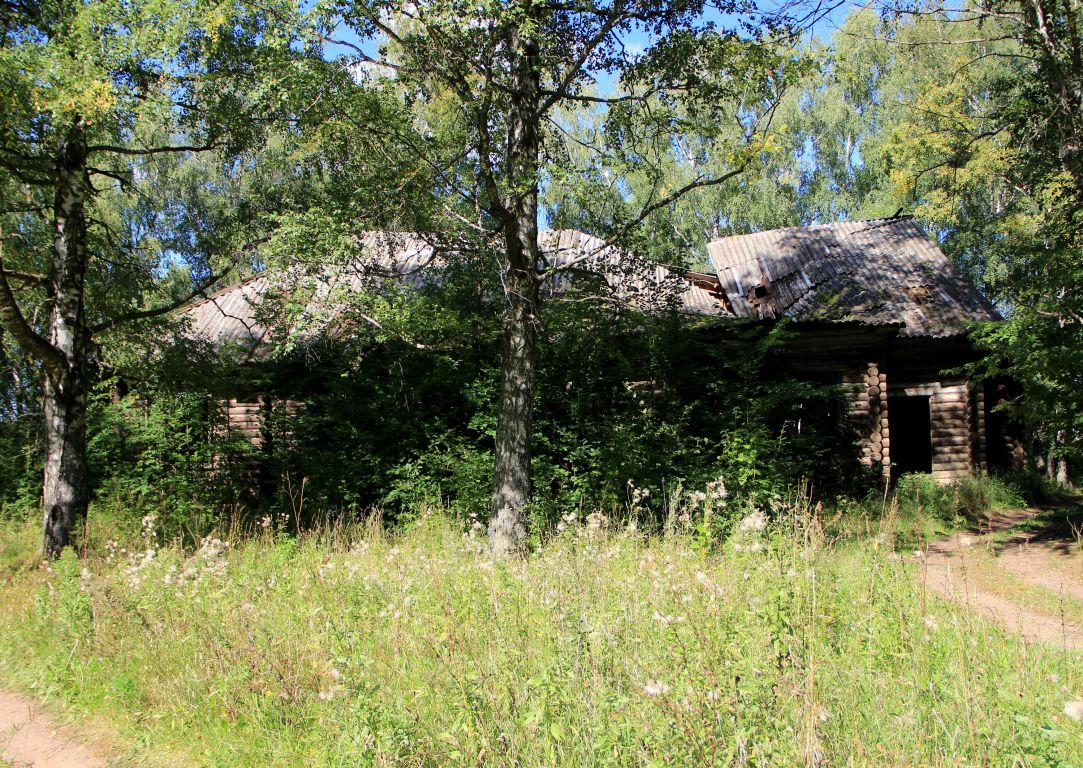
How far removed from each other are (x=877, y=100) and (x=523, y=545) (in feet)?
100

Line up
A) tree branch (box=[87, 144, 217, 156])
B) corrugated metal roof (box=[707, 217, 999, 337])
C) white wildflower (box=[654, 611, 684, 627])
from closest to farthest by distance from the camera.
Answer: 1. white wildflower (box=[654, 611, 684, 627])
2. tree branch (box=[87, 144, 217, 156])
3. corrugated metal roof (box=[707, 217, 999, 337])

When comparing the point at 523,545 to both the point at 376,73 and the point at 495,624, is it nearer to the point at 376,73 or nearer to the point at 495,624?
the point at 495,624

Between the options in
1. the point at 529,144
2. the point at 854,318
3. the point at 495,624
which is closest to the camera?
the point at 495,624

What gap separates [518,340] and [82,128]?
5.63m

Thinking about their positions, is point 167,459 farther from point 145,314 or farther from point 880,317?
point 880,317

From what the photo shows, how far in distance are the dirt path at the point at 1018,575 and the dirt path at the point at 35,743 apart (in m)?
4.96

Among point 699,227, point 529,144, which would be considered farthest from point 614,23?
point 699,227

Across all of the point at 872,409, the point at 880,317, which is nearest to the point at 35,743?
the point at 872,409

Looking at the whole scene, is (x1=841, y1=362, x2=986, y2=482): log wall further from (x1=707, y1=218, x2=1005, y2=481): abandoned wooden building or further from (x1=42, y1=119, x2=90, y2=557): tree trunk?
A: (x1=42, y1=119, x2=90, y2=557): tree trunk

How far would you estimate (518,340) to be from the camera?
Answer: 8.39 meters

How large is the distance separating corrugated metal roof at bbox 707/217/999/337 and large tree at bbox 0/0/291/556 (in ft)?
32.9

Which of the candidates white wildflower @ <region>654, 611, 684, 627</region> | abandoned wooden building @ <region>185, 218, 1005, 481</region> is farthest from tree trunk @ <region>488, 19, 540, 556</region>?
white wildflower @ <region>654, 611, 684, 627</region>

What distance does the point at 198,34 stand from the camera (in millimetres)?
8680

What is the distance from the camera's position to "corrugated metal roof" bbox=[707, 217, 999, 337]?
14.8 meters
